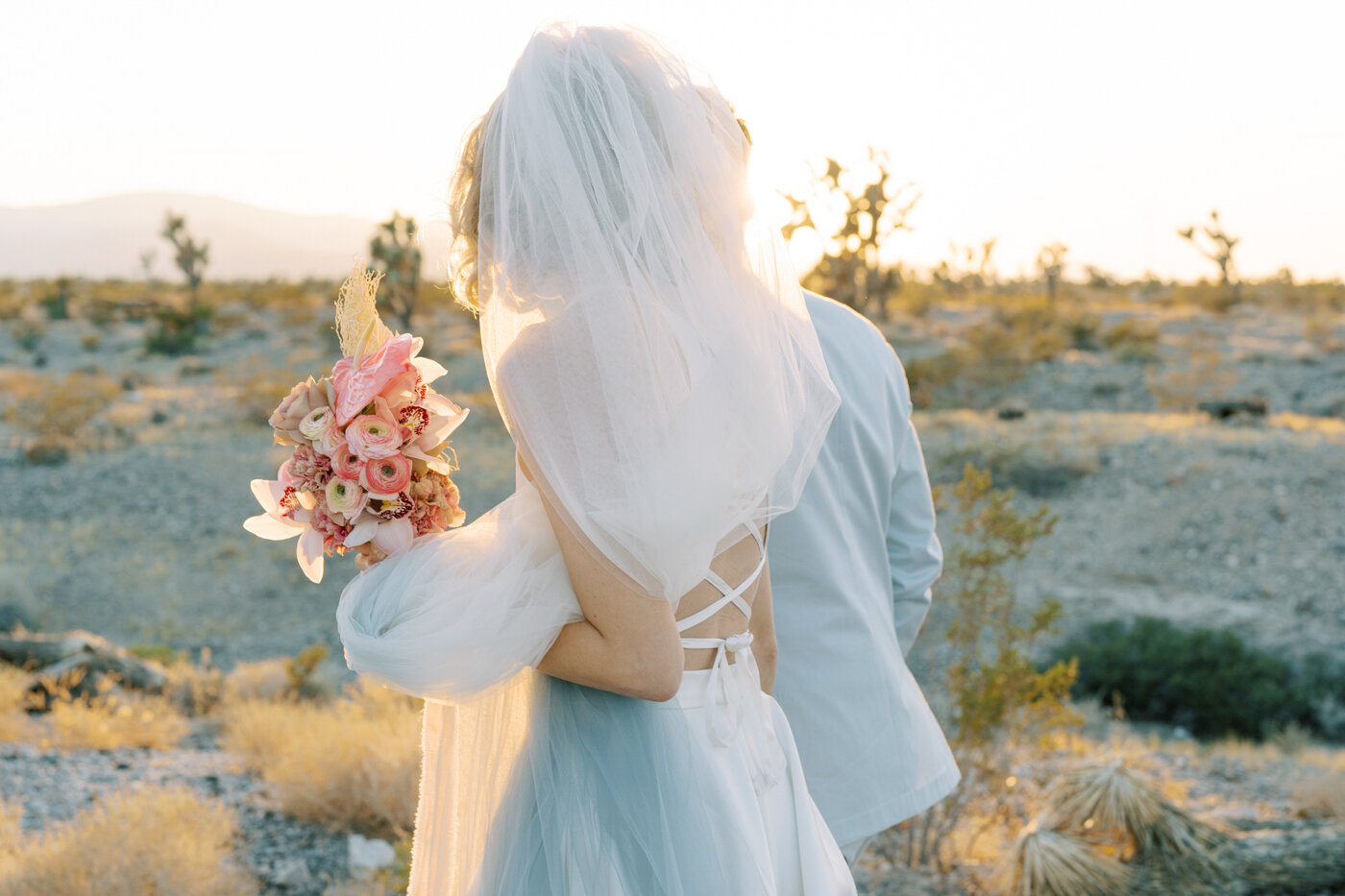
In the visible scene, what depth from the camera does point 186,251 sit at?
3466 cm

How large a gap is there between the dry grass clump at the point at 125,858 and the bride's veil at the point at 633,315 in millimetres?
3012

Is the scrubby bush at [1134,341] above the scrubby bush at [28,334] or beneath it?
above

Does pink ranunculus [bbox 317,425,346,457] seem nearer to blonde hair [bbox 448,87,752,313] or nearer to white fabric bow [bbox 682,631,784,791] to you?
blonde hair [bbox 448,87,752,313]

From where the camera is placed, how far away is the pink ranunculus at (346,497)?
154cm

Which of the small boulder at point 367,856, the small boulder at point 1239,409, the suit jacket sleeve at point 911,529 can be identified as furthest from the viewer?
the small boulder at point 1239,409

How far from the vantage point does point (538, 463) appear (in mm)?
1409

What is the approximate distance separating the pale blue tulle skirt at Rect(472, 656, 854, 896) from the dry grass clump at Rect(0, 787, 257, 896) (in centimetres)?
258

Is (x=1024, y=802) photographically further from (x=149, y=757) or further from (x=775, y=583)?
(x=149, y=757)

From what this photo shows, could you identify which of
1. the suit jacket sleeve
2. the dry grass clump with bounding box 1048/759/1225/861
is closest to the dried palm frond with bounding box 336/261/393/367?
the suit jacket sleeve

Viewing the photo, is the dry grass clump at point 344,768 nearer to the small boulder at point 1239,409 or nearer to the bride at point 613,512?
the bride at point 613,512

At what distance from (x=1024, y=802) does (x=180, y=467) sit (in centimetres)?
1209

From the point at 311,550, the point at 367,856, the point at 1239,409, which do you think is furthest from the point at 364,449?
the point at 1239,409

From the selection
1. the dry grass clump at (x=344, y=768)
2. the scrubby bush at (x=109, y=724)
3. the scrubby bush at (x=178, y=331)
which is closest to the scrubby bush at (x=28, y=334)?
the scrubby bush at (x=178, y=331)

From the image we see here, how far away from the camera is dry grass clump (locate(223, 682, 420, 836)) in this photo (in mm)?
4582
